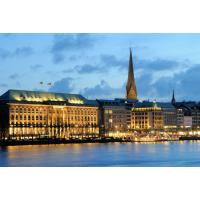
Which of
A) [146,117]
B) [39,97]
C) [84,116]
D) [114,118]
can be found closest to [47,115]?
[39,97]

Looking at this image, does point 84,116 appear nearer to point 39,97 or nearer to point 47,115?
point 47,115

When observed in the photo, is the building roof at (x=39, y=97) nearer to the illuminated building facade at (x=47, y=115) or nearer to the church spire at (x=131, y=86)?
the illuminated building facade at (x=47, y=115)

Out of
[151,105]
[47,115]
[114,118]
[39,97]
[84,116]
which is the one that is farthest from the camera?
[151,105]

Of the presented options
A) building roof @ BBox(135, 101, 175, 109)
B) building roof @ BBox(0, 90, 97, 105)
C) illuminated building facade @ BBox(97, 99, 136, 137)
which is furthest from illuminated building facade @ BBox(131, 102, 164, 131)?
building roof @ BBox(0, 90, 97, 105)

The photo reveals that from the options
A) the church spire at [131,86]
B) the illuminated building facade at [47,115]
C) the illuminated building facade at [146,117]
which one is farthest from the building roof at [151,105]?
the illuminated building facade at [47,115]

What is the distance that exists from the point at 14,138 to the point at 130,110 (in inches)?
930

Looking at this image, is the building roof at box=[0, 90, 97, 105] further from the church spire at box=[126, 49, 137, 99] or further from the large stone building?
the church spire at box=[126, 49, 137, 99]

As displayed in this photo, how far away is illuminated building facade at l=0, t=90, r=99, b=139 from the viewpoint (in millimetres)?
69750

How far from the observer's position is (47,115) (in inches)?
2970

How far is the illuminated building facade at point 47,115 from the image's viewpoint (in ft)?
229

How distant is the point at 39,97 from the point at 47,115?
2.23m
